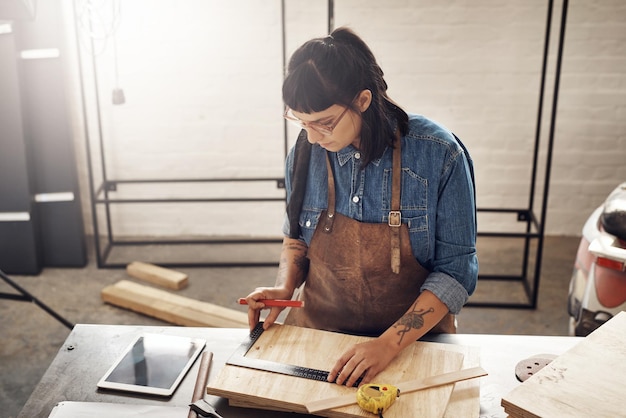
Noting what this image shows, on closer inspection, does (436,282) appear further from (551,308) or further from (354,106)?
(551,308)

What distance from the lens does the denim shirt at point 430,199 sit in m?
1.67

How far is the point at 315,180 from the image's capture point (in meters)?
1.82

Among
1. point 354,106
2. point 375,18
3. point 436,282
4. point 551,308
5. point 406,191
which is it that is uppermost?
point 375,18

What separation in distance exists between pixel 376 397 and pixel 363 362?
13 centimetres

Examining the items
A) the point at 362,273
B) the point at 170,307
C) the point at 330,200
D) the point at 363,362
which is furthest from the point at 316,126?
the point at 170,307

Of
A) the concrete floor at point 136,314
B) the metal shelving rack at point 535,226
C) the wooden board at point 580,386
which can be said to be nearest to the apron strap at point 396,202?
the wooden board at point 580,386

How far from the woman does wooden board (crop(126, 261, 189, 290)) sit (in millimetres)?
1962

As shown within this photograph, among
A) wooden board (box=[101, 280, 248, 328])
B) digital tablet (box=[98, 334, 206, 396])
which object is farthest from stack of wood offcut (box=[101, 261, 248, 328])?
digital tablet (box=[98, 334, 206, 396])

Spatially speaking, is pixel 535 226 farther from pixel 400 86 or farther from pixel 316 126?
pixel 316 126

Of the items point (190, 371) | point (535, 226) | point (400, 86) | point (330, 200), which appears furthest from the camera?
point (400, 86)

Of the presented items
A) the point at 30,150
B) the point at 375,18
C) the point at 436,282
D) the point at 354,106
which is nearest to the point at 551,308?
the point at 375,18

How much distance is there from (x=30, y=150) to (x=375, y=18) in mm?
2134

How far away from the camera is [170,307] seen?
135 inches

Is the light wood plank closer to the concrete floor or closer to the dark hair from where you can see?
the dark hair
